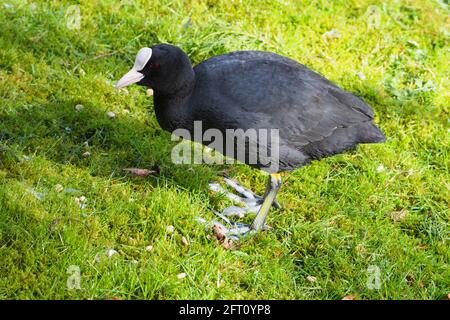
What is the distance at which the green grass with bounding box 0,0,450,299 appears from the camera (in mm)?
4469

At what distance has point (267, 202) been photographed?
16.7ft

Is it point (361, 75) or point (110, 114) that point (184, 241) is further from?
point (361, 75)

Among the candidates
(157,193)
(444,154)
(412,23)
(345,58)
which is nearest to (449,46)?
(412,23)

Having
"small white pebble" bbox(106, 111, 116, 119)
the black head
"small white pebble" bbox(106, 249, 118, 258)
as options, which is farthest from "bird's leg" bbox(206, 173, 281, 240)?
"small white pebble" bbox(106, 111, 116, 119)

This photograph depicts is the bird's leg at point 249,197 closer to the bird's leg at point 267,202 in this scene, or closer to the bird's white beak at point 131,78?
the bird's leg at point 267,202

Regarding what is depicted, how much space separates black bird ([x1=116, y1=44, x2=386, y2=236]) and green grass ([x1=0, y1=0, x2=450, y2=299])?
0.62 metres

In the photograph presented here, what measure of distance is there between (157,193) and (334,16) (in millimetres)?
3751

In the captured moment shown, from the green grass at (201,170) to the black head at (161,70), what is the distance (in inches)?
36.3

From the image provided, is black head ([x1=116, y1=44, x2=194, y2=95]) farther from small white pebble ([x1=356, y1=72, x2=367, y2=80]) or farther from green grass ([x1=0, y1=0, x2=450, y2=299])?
small white pebble ([x1=356, y1=72, x2=367, y2=80])

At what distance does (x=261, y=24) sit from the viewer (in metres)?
7.35

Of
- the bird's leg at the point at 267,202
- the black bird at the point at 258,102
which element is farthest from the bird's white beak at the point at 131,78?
the bird's leg at the point at 267,202

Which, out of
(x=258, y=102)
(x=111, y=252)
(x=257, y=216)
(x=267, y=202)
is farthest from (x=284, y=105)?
(x=111, y=252)

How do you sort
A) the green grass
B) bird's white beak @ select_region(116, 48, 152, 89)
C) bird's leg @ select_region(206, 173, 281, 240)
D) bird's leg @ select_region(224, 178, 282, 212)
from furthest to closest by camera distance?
1. bird's leg @ select_region(224, 178, 282, 212)
2. bird's leg @ select_region(206, 173, 281, 240)
3. bird's white beak @ select_region(116, 48, 152, 89)
4. the green grass

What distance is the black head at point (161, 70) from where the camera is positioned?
468 centimetres
